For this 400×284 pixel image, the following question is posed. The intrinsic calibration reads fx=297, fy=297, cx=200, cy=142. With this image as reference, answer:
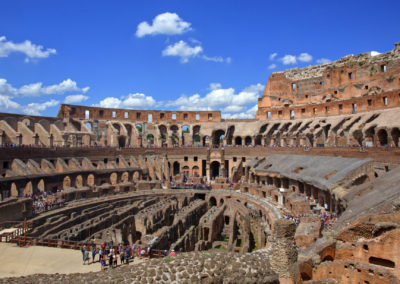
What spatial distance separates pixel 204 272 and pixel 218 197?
2560 centimetres

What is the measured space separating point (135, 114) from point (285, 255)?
144 ft

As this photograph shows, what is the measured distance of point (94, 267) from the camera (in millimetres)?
13766

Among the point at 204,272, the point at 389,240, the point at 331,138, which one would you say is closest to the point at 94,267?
the point at 204,272

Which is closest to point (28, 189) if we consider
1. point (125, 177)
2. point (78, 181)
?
point (78, 181)

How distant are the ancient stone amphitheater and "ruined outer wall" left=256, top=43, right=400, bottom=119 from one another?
0.18 meters

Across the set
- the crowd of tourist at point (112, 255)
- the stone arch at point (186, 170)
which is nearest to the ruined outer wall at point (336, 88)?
the stone arch at point (186, 170)

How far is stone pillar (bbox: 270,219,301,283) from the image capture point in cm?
1200

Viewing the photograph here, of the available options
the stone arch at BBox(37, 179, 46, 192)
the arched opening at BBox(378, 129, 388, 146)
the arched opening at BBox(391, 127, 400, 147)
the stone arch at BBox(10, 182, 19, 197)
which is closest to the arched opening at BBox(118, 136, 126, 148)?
the stone arch at BBox(37, 179, 46, 192)

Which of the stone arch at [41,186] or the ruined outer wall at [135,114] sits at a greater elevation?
the ruined outer wall at [135,114]

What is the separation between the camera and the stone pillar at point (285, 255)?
39.4 ft

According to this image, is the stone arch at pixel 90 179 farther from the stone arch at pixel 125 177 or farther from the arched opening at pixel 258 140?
the arched opening at pixel 258 140

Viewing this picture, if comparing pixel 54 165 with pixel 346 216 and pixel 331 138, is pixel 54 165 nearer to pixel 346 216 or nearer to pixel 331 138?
pixel 346 216

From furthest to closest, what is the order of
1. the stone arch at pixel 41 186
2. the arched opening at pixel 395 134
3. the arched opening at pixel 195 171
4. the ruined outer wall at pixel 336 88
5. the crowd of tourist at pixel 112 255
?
1. the arched opening at pixel 195 171
2. the ruined outer wall at pixel 336 88
3. the stone arch at pixel 41 186
4. the arched opening at pixel 395 134
5. the crowd of tourist at pixel 112 255

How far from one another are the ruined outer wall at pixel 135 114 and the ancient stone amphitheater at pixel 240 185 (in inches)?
7.1
